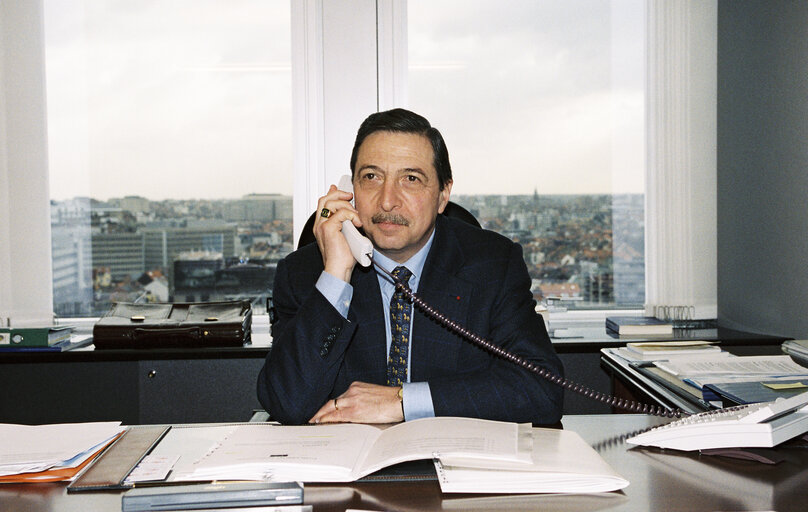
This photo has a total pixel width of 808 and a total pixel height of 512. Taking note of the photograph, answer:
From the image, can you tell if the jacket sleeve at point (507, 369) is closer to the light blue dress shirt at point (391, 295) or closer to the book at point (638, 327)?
the light blue dress shirt at point (391, 295)

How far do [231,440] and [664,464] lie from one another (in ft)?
2.49

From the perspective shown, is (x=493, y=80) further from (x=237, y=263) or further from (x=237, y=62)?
(x=237, y=263)

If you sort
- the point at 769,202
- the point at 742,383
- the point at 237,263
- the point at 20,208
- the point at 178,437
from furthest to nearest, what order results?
the point at 237,263, the point at 20,208, the point at 769,202, the point at 742,383, the point at 178,437

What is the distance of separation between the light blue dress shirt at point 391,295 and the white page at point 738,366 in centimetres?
66

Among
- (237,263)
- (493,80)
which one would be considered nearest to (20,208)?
(237,263)

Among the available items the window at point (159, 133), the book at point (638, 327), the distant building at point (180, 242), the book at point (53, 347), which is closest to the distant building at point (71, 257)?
the window at point (159, 133)

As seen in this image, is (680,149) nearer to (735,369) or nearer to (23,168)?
(735,369)

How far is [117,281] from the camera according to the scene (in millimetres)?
3352

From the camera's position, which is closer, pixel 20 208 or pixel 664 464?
pixel 664 464

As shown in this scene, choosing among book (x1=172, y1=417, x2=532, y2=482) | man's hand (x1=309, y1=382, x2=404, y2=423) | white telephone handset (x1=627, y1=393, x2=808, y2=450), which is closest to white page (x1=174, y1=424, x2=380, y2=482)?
book (x1=172, y1=417, x2=532, y2=482)

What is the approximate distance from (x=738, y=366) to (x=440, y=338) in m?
0.76

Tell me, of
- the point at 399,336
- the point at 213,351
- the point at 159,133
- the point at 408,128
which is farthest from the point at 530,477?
the point at 159,133

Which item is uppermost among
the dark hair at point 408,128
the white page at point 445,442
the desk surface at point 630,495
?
the dark hair at point 408,128

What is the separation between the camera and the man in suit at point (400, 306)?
159 cm
